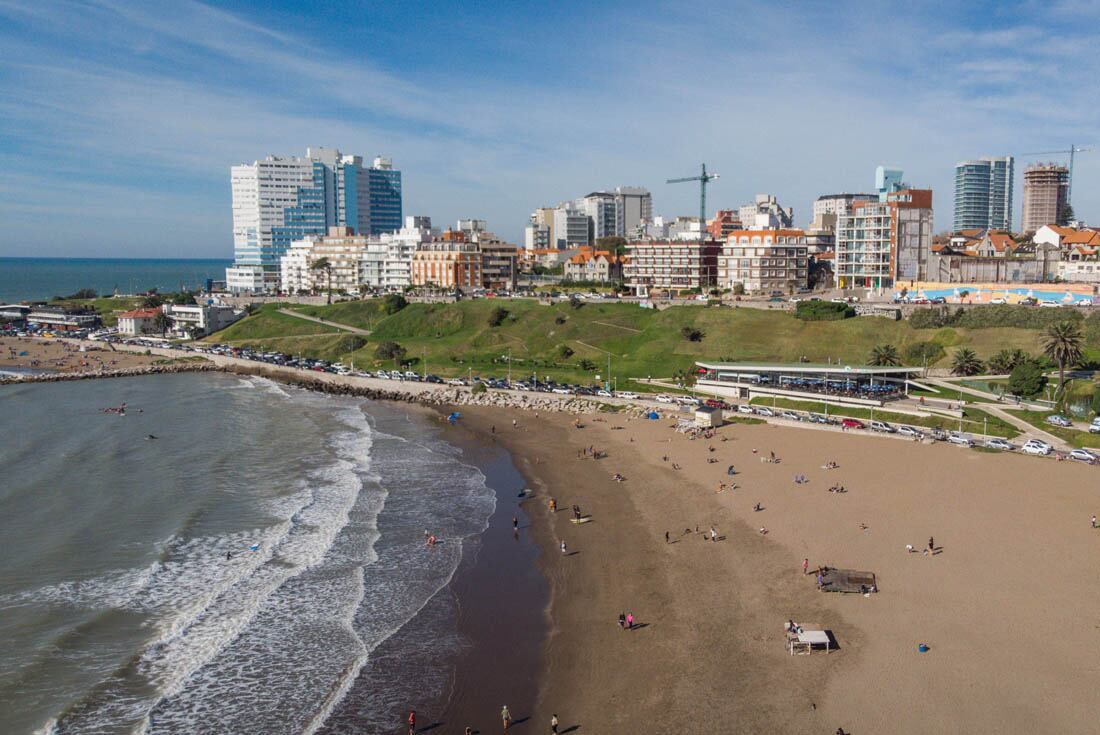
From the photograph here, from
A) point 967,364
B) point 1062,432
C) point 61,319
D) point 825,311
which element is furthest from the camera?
point 61,319

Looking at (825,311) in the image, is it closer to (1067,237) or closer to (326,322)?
(1067,237)

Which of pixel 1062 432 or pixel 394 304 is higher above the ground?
pixel 394 304

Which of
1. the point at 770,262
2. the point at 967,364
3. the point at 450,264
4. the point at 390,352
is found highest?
the point at 450,264

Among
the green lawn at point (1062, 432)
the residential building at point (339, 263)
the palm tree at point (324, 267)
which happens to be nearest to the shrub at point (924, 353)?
the green lawn at point (1062, 432)

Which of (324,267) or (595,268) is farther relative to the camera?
(324,267)

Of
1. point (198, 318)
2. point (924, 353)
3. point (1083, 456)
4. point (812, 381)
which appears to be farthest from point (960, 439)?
point (198, 318)

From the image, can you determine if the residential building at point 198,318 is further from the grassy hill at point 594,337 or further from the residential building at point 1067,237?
the residential building at point 1067,237

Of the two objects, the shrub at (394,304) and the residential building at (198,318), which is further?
the residential building at (198,318)
